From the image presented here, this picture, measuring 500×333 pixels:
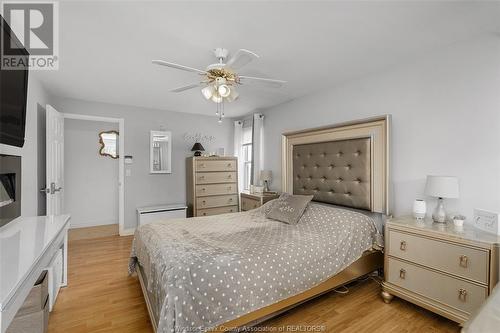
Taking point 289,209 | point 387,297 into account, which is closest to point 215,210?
point 289,209

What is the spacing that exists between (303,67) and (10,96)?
2565 millimetres

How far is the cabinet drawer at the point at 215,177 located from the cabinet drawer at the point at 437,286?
9.94 feet

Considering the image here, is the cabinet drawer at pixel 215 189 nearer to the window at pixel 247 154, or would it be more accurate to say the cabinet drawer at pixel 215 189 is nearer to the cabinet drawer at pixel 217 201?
the cabinet drawer at pixel 217 201

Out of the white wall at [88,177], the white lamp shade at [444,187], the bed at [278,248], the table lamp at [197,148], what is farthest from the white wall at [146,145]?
the white lamp shade at [444,187]

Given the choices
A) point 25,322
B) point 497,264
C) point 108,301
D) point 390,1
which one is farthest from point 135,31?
point 497,264

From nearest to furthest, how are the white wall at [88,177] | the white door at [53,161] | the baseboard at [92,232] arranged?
the white door at [53,161]
the baseboard at [92,232]
the white wall at [88,177]

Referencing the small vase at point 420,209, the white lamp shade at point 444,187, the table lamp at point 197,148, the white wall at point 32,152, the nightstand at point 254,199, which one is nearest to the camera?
the white lamp shade at point 444,187

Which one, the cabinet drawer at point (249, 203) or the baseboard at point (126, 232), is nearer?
the cabinet drawer at point (249, 203)

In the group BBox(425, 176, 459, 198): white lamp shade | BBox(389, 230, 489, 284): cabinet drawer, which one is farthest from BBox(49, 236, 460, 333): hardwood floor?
BBox(425, 176, 459, 198): white lamp shade

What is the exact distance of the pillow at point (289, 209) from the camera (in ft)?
8.76

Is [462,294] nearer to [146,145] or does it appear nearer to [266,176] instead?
[266,176]

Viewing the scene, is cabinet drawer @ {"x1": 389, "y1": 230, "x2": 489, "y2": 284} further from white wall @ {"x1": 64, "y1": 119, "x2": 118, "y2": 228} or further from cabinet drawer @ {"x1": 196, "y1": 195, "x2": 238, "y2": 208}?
white wall @ {"x1": 64, "y1": 119, "x2": 118, "y2": 228}

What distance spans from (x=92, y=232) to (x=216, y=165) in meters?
2.67

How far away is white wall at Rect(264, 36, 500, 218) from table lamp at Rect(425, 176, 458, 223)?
0.14 metres
